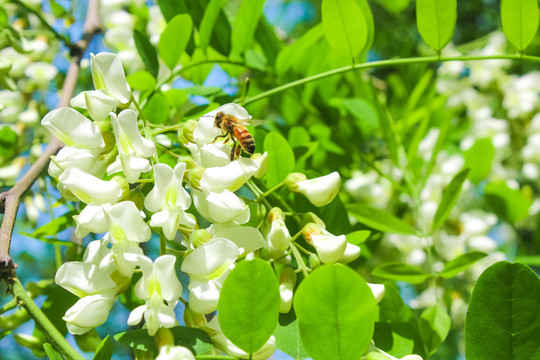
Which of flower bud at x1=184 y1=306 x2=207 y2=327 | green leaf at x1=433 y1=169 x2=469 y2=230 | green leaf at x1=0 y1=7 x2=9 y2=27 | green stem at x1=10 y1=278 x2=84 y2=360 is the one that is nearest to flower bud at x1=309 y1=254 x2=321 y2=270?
flower bud at x1=184 y1=306 x2=207 y2=327

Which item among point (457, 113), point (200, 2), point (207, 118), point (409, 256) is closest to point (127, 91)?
point (207, 118)

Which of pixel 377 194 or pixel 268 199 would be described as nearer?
pixel 268 199

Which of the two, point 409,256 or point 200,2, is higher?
point 200,2

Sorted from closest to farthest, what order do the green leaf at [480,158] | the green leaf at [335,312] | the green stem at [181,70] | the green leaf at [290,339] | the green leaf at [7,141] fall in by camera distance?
the green leaf at [335,312], the green leaf at [290,339], the green stem at [181,70], the green leaf at [7,141], the green leaf at [480,158]

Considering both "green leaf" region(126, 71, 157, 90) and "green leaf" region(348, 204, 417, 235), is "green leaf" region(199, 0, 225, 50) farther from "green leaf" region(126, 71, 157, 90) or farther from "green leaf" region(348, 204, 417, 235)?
"green leaf" region(348, 204, 417, 235)

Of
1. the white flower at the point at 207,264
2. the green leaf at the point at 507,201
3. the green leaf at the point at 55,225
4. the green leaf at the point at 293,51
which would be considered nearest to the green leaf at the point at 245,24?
the green leaf at the point at 293,51


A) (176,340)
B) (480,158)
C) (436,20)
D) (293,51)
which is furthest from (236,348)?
(480,158)

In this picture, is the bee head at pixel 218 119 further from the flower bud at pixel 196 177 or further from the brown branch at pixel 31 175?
the brown branch at pixel 31 175

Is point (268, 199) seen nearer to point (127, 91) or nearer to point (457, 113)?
point (127, 91)
